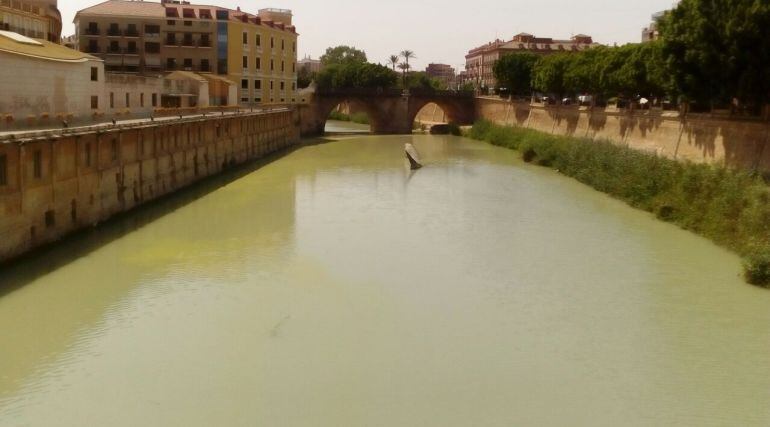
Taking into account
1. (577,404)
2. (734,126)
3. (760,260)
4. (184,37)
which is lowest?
(577,404)

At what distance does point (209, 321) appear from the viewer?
1805 cm

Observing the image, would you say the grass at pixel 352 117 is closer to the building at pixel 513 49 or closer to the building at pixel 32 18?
the building at pixel 513 49

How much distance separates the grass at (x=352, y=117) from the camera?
103000 mm

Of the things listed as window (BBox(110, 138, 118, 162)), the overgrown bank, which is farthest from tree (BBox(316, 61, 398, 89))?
window (BBox(110, 138, 118, 162))

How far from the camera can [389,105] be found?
8319 cm

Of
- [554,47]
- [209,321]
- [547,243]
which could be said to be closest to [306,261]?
[209,321]

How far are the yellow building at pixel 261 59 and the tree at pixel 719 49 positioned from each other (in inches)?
1532

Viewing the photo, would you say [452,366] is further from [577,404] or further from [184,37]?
[184,37]

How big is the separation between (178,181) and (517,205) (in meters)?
16.5

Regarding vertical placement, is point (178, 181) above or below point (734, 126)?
below

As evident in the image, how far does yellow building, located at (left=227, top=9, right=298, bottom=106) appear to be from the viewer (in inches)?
2564

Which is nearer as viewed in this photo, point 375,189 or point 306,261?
point 306,261

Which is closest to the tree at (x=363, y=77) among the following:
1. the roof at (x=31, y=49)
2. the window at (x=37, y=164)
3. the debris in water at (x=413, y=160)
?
the debris in water at (x=413, y=160)

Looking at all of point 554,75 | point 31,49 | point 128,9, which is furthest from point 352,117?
point 31,49
